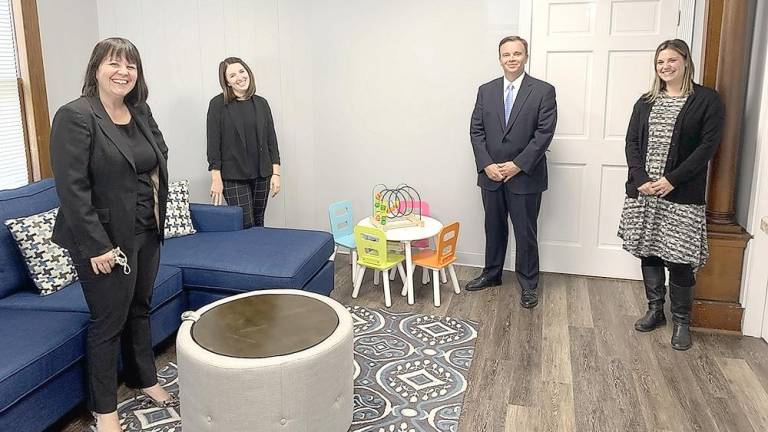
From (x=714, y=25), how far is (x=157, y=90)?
11.5 ft

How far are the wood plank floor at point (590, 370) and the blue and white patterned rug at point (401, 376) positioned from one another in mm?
94

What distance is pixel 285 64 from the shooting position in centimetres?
479

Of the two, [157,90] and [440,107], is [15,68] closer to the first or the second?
[157,90]

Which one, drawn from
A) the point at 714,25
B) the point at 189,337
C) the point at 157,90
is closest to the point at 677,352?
the point at 714,25

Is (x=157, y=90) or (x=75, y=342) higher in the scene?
(x=157, y=90)

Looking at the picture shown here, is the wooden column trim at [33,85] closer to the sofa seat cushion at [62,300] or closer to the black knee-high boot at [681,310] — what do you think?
the sofa seat cushion at [62,300]

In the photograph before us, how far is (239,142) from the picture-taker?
4.00 m

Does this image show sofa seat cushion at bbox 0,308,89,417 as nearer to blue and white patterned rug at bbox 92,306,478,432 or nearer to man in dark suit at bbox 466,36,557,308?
blue and white patterned rug at bbox 92,306,478,432

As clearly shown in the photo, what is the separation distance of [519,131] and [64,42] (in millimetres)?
2846

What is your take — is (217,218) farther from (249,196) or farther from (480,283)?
(480,283)

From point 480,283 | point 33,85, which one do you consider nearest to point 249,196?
point 33,85

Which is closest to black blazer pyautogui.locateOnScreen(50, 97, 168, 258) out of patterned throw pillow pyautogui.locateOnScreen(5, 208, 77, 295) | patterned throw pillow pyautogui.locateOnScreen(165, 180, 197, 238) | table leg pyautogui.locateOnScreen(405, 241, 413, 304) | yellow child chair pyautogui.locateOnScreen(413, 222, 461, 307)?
patterned throw pillow pyautogui.locateOnScreen(5, 208, 77, 295)

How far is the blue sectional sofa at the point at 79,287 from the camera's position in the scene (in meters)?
2.34

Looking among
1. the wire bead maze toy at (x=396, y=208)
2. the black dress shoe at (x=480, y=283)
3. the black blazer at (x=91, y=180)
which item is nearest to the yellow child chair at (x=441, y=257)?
the black dress shoe at (x=480, y=283)
